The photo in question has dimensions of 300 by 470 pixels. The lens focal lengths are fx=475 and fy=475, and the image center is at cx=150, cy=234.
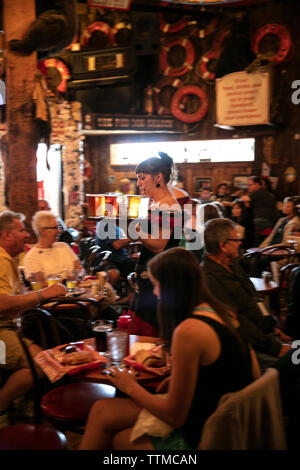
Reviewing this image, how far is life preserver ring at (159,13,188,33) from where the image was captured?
1005 centimetres

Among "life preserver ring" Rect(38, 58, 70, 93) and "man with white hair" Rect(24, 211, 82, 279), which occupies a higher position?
"life preserver ring" Rect(38, 58, 70, 93)

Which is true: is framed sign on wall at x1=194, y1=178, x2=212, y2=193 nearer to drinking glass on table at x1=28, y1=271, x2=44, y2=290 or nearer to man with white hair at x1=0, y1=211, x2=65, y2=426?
drinking glass on table at x1=28, y1=271, x2=44, y2=290

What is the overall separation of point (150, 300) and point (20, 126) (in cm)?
267

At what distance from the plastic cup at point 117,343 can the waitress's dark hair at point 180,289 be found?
507 millimetres

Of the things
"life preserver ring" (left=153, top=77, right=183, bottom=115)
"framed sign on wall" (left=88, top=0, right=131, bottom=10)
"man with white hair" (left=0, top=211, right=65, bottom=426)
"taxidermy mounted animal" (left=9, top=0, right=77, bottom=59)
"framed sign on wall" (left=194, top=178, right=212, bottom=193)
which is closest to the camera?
"man with white hair" (left=0, top=211, right=65, bottom=426)

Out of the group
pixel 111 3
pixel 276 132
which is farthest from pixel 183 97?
pixel 111 3

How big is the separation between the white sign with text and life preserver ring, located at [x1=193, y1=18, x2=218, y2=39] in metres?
1.71

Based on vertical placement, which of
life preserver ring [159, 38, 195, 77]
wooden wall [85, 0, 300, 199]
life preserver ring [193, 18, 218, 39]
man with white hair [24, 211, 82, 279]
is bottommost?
man with white hair [24, 211, 82, 279]

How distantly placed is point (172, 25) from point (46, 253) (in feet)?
25.3

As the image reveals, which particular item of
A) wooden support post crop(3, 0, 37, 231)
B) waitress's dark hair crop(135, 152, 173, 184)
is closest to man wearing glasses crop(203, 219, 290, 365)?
waitress's dark hair crop(135, 152, 173, 184)

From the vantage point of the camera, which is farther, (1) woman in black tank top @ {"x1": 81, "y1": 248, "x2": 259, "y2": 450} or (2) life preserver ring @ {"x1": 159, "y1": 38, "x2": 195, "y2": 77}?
(2) life preserver ring @ {"x1": 159, "y1": 38, "x2": 195, "y2": 77}

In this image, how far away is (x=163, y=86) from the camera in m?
10.5

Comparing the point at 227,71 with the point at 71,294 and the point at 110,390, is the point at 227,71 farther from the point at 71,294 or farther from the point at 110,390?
the point at 110,390

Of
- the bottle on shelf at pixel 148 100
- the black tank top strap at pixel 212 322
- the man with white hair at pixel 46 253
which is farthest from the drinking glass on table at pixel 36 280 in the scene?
the bottle on shelf at pixel 148 100
